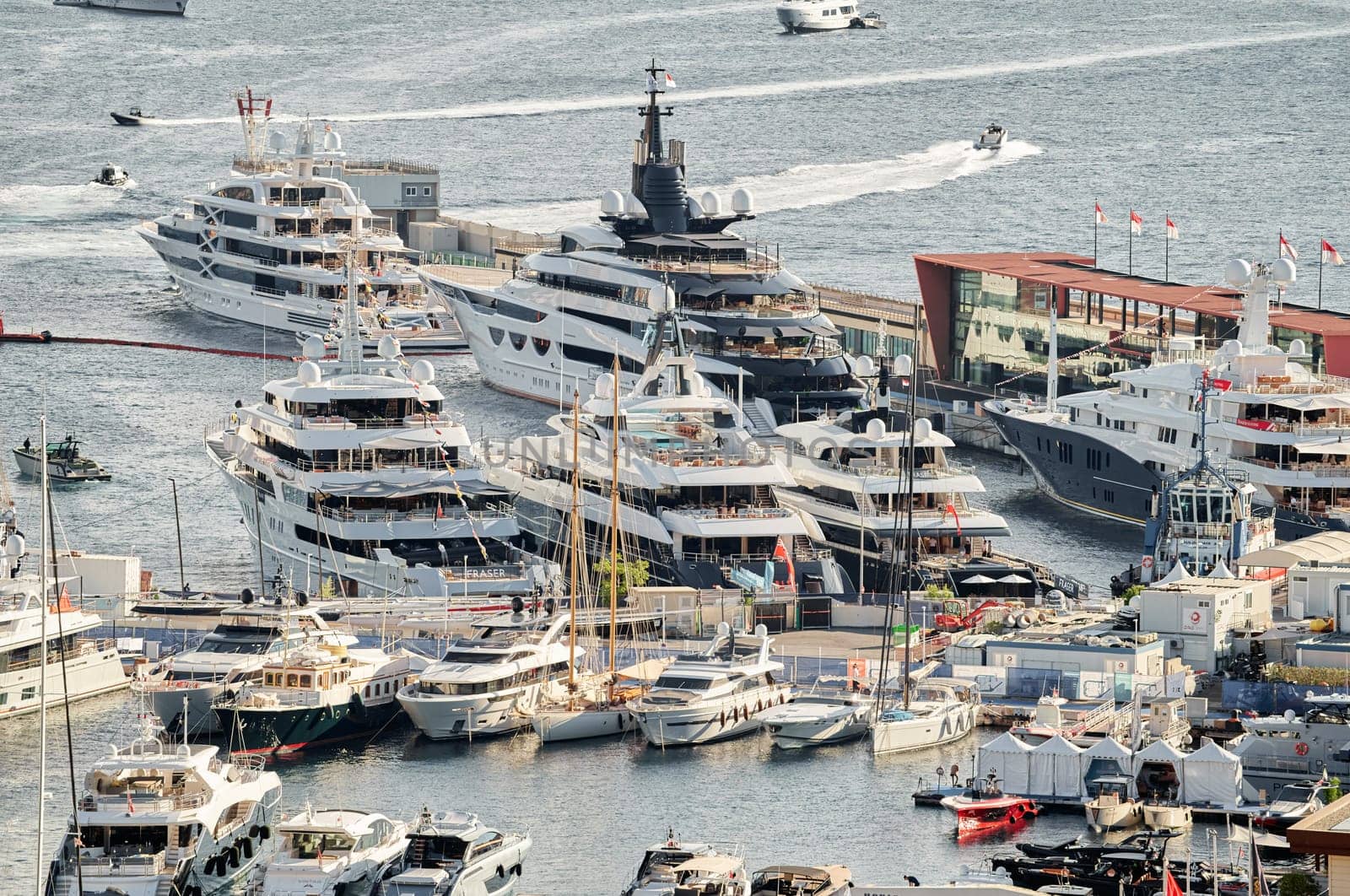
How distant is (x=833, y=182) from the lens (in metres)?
130

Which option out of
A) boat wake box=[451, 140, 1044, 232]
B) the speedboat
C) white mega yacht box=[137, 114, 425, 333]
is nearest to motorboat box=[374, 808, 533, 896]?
white mega yacht box=[137, 114, 425, 333]

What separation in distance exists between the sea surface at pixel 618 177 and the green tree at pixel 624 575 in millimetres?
7336

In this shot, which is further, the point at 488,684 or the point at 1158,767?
the point at 488,684

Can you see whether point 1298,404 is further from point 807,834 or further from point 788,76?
point 788,76

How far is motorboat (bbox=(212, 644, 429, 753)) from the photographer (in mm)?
49188

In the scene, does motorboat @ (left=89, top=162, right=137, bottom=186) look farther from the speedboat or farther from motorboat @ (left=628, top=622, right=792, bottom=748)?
motorboat @ (left=628, top=622, right=792, bottom=748)

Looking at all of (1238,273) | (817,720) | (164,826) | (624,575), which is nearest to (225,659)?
(817,720)

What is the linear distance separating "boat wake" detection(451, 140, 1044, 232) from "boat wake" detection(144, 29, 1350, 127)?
18.2 metres

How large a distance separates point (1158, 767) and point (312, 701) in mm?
13457

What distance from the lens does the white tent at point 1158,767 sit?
46.2 meters

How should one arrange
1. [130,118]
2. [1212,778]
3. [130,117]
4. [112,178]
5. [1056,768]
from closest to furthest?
[1212,778] → [1056,768] → [112,178] → [130,117] → [130,118]

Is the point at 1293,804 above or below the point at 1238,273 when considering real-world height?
below

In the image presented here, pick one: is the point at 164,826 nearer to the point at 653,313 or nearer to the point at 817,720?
the point at 817,720

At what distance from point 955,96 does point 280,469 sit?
9747cm
